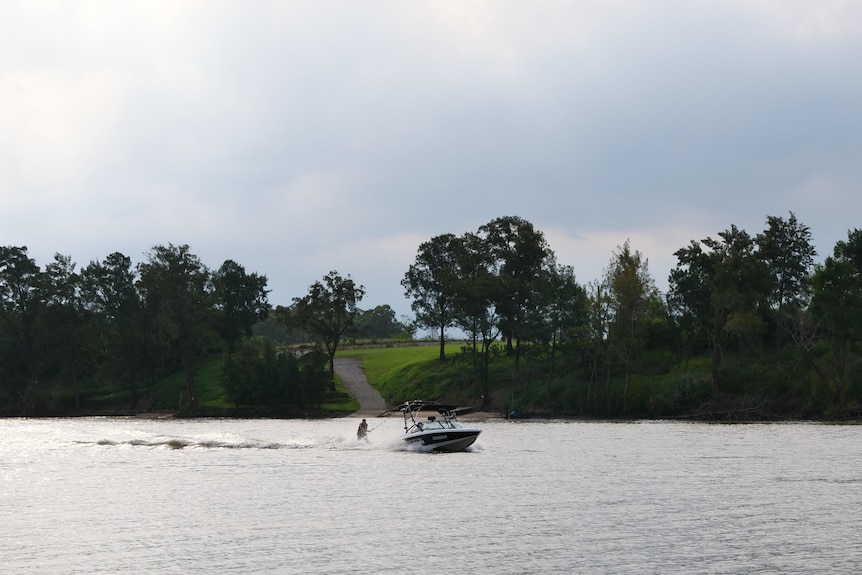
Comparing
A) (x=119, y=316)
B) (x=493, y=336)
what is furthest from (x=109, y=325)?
(x=493, y=336)

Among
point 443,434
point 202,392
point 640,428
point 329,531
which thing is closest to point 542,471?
point 443,434

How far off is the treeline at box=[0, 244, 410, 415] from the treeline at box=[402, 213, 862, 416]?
23069 mm

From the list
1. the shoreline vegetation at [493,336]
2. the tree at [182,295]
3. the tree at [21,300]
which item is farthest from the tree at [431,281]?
the tree at [21,300]

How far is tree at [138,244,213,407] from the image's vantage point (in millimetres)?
134000

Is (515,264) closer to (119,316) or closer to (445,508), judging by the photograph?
(119,316)

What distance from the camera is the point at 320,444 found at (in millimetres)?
76562

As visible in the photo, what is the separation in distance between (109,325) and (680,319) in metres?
89.7

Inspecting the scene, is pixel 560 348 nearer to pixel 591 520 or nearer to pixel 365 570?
pixel 591 520

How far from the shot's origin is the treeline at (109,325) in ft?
444

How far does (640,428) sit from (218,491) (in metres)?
51.5

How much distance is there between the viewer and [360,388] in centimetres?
14250

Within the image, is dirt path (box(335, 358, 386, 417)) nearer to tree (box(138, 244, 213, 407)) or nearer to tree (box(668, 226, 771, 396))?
tree (box(138, 244, 213, 407))

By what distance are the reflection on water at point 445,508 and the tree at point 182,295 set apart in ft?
202

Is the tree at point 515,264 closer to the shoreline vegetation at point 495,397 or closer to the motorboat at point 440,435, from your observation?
the shoreline vegetation at point 495,397
